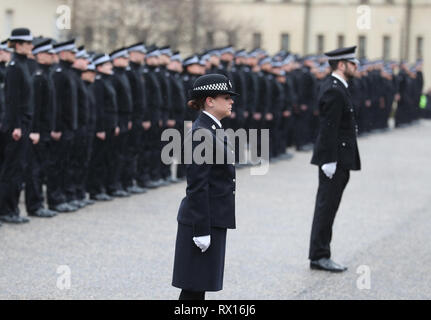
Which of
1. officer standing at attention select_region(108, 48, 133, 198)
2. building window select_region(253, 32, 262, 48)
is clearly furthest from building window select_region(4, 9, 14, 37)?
building window select_region(253, 32, 262, 48)

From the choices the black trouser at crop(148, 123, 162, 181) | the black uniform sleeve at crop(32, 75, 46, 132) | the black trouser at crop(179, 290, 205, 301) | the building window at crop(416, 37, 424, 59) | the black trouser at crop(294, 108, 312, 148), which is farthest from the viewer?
the building window at crop(416, 37, 424, 59)

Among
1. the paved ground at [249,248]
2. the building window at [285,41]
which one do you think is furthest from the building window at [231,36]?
the paved ground at [249,248]

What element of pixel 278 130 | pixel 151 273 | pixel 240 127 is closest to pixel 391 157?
pixel 278 130

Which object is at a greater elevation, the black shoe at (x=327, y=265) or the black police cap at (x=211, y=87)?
the black police cap at (x=211, y=87)

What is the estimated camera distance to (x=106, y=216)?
12.3 metres

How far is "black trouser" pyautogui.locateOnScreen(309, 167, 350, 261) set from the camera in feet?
30.8

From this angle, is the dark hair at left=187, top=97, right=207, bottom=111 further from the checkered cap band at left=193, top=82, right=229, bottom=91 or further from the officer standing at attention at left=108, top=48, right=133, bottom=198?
the officer standing at attention at left=108, top=48, right=133, bottom=198

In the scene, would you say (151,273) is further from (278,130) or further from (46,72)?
(278,130)

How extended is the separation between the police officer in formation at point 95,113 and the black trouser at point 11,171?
0.04ft

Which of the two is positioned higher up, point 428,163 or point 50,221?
point 50,221

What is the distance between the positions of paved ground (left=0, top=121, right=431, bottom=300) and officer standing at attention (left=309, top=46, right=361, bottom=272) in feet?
0.94

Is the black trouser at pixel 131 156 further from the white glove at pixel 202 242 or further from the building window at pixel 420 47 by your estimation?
the building window at pixel 420 47

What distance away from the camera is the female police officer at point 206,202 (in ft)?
20.1

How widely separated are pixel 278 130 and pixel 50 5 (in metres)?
15.1
